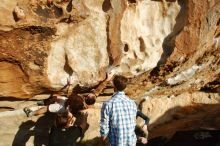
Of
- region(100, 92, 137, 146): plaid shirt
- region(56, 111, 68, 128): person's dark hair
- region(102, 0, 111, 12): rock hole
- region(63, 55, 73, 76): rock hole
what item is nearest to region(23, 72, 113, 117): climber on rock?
region(56, 111, 68, 128): person's dark hair

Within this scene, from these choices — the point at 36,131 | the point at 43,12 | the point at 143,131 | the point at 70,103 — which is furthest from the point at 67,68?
the point at 143,131

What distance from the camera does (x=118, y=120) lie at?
4.77 m

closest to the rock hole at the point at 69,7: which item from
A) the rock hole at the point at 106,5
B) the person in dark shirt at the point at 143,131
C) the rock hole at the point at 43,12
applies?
the rock hole at the point at 43,12

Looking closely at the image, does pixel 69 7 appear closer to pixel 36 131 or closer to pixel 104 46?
pixel 104 46

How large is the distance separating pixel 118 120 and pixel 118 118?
0.07 ft

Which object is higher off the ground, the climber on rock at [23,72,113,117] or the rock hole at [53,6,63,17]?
the rock hole at [53,6,63,17]

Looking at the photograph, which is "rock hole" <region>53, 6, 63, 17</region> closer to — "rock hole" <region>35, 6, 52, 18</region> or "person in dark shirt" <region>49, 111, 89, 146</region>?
"rock hole" <region>35, 6, 52, 18</region>

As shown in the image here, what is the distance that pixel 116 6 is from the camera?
214 inches

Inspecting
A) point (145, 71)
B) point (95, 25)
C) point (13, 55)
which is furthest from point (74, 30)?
point (145, 71)

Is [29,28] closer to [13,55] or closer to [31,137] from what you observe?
[13,55]

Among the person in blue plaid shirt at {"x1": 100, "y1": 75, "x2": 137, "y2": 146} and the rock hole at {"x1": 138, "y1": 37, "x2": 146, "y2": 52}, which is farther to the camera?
the rock hole at {"x1": 138, "y1": 37, "x2": 146, "y2": 52}

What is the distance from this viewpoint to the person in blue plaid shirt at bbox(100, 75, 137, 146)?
4.75 m

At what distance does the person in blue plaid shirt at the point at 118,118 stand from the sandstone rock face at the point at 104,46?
32.0 inches

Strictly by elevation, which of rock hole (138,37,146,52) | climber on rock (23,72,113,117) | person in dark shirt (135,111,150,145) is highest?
rock hole (138,37,146,52)
